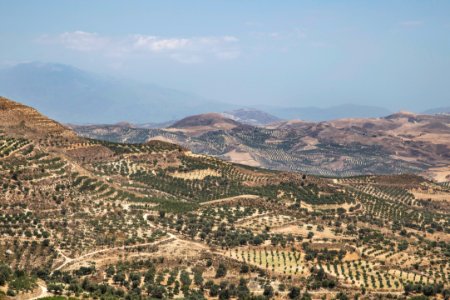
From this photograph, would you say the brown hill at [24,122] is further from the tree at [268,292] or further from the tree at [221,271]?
the tree at [268,292]

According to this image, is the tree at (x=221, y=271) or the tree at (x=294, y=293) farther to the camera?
the tree at (x=221, y=271)

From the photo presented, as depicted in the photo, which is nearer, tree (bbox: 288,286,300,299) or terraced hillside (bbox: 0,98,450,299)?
tree (bbox: 288,286,300,299)

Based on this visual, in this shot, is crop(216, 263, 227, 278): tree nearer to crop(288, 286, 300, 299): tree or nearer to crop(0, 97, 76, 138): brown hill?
crop(288, 286, 300, 299): tree

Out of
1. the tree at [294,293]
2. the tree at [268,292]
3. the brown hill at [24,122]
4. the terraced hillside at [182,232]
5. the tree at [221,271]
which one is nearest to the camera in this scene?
the tree at [268,292]

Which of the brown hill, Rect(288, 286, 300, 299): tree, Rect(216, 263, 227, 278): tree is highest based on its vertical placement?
the brown hill

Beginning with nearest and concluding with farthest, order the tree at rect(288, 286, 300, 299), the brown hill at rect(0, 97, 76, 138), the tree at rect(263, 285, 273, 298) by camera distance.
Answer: the tree at rect(263, 285, 273, 298) → the tree at rect(288, 286, 300, 299) → the brown hill at rect(0, 97, 76, 138)

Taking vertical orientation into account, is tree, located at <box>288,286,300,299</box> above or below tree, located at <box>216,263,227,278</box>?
below

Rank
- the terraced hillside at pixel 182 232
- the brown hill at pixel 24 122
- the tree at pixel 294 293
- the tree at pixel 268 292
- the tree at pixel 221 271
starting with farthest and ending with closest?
the brown hill at pixel 24 122, the tree at pixel 221 271, the terraced hillside at pixel 182 232, the tree at pixel 294 293, the tree at pixel 268 292

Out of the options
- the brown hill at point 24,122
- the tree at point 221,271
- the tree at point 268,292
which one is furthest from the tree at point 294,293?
the brown hill at point 24,122

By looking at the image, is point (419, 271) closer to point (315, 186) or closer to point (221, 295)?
point (221, 295)

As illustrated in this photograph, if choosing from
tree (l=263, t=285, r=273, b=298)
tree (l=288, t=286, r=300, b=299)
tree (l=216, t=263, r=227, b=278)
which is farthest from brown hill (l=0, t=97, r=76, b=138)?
tree (l=288, t=286, r=300, b=299)
